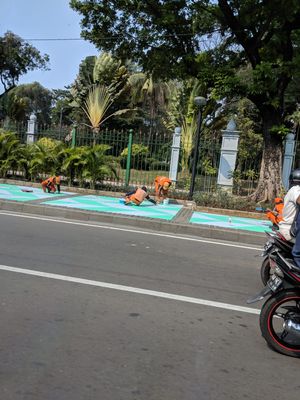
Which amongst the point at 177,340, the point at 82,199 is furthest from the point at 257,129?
the point at 177,340

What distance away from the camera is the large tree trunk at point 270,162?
12.8 m

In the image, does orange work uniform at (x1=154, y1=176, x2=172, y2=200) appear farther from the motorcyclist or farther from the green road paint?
the motorcyclist

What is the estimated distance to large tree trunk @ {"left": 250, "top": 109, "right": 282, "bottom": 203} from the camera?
1277cm

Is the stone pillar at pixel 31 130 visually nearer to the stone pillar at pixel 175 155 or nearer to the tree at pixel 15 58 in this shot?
the stone pillar at pixel 175 155

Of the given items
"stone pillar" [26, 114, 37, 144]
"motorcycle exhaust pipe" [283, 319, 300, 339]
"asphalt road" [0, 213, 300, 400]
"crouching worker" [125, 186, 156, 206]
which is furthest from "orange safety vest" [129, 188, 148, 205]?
"motorcycle exhaust pipe" [283, 319, 300, 339]

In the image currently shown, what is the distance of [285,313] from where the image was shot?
3635mm

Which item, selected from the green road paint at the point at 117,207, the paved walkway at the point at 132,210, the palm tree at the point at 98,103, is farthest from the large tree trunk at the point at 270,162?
the palm tree at the point at 98,103

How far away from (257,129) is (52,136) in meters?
14.1

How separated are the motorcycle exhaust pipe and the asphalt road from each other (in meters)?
0.21

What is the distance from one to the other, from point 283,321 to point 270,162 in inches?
386

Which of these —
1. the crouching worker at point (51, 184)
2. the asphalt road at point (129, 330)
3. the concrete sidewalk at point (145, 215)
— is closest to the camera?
the asphalt road at point (129, 330)

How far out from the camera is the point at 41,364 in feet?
10.00

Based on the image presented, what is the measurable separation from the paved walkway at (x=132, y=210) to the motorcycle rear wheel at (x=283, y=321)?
545 centimetres

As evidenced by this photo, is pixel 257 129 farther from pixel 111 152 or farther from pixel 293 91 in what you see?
pixel 111 152
